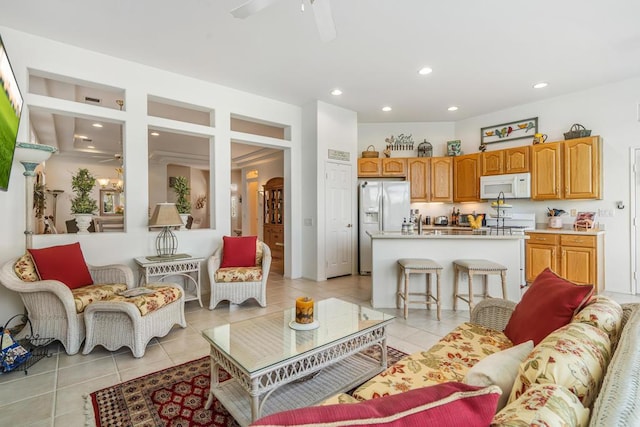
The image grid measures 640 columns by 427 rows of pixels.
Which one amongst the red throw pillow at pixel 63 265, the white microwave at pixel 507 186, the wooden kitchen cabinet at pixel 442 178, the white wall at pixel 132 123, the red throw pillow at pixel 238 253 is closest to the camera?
the red throw pillow at pixel 63 265

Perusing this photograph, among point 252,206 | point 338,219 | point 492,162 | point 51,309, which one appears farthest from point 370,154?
point 51,309

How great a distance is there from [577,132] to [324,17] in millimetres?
4581

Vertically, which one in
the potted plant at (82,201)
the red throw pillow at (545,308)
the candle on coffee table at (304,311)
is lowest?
the candle on coffee table at (304,311)

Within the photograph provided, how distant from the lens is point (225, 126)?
452 centimetres

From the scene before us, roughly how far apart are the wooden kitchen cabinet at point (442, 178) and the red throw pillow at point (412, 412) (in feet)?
19.1

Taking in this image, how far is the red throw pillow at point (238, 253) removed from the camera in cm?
401

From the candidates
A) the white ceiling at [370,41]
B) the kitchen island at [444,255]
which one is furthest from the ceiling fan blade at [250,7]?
the kitchen island at [444,255]

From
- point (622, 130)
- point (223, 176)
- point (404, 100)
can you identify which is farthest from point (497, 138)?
point (223, 176)

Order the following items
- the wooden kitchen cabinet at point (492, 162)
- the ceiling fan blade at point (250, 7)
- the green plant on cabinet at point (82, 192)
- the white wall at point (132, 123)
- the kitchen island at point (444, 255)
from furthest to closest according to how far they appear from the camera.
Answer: the wooden kitchen cabinet at point (492, 162) < the kitchen island at point (444, 255) < the green plant on cabinet at point (82, 192) < the white wall at point (132, 123) < the ceiling fan blade at point (250, 7)

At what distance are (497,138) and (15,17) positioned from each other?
681 cm

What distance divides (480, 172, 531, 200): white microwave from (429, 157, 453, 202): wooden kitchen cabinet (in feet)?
2.02

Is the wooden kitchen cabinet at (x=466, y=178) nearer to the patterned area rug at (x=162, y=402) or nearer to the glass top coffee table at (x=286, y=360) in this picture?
the glass top coffee table at (x=286, y=360)

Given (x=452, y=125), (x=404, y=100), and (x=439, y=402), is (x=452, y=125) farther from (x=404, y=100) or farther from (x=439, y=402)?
(x=439, y=402)

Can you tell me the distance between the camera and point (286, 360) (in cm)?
161
